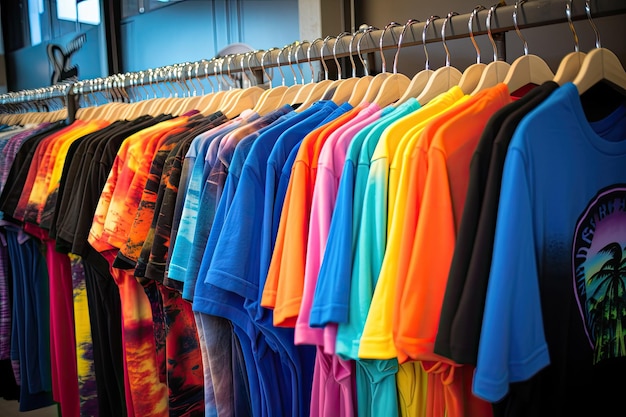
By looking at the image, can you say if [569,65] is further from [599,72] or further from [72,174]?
[72,174]

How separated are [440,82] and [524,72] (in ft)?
0.53

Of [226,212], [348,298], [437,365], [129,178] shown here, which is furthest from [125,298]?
[437,365]

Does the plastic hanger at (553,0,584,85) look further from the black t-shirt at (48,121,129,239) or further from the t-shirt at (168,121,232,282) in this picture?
the black t-shirt at (48,121,129,239)

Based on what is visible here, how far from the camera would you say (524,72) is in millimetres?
1085

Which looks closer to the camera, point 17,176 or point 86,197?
point 86,197

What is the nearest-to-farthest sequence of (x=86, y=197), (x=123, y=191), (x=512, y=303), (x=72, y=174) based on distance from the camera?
1. (x=512, y=303)
2. (x=123, y=191)
3. (x=86, y=197)
4. (x=72, y=174)

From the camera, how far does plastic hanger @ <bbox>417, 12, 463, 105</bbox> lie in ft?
3.78

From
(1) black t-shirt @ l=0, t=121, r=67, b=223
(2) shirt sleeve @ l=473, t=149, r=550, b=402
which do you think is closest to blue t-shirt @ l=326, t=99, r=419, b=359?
(2) shirt sleeve @ l=473, t=149, r=550, b=402

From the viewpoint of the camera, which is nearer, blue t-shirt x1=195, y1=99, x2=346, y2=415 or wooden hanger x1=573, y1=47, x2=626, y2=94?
wooden hanger x1=573, y1=47, x2=626, y2=94

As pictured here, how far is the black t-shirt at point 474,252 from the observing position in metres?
0.80

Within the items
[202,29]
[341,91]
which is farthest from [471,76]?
[202,29]

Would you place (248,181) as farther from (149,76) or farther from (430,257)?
(149,76)

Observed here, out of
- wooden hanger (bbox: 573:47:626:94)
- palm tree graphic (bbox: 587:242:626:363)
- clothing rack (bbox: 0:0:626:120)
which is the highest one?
clothing rack (bbox: 0:0:626:120)

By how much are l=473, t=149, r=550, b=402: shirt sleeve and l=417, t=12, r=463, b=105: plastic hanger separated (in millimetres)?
369
